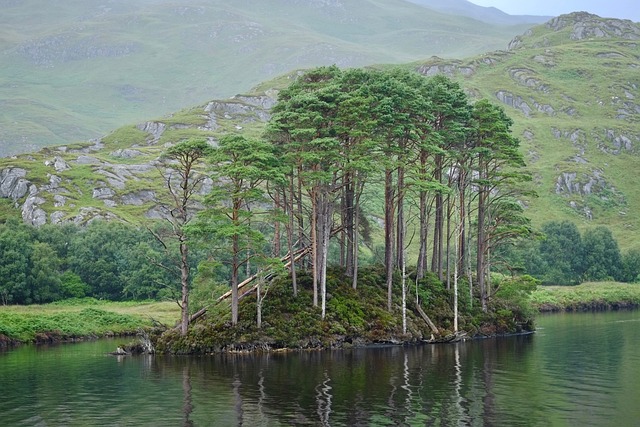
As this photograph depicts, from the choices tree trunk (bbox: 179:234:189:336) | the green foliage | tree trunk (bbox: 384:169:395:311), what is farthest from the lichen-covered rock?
the green foliage

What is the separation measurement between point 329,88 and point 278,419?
4137cm

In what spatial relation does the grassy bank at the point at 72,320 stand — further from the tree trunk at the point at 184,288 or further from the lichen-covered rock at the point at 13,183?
the lichen-covered rock at the point at 13,183

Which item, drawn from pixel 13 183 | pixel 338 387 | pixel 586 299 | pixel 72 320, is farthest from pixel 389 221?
pixel 13 183

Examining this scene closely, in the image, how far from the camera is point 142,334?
66.1m

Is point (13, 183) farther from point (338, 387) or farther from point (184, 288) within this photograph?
point (338, 387)

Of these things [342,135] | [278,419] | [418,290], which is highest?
[342,135]

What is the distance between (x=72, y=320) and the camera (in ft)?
274

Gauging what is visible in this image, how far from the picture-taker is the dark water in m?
36.4

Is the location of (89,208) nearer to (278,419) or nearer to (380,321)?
(380,321)

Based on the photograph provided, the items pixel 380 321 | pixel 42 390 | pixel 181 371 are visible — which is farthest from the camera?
pixel 380 321

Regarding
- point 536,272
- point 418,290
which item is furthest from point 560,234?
point 418,290

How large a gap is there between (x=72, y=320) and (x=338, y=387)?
49.1 meters

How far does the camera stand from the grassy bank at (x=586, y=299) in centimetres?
12119

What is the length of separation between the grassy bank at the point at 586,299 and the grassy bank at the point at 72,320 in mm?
63515
